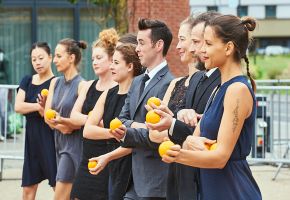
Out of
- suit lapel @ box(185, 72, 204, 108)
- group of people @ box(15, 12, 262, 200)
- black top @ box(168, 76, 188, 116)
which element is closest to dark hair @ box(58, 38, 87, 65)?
group of people @ box(15, 12, 262, 200)

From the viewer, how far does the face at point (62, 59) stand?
8.64 meters

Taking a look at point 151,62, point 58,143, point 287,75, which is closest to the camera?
point 151,62

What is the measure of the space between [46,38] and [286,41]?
6054 cm

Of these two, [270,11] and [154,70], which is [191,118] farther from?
[270,11]

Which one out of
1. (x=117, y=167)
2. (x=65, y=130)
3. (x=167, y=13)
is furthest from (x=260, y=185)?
(x=167, y=13)

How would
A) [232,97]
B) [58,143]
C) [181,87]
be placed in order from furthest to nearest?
[58,143]
[181,87]
[232,97]

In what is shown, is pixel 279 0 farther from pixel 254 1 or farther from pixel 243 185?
pixel 243 185

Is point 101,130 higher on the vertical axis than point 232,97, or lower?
lower

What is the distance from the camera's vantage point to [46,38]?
21.5 metres

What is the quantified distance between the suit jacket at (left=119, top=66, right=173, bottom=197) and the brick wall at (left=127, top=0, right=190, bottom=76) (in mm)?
9093

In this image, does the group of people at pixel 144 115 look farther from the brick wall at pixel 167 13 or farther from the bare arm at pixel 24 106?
the brick wall at pixel 167 13

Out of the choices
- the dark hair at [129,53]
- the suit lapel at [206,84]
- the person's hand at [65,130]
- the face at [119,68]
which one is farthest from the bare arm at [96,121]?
the suit lapel at [206,84]

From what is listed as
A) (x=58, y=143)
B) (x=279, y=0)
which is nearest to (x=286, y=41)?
(x=279, y=0)

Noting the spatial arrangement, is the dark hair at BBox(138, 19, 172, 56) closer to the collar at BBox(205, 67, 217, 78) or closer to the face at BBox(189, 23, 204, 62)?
the face at BBox(189, 23, 204, 62)
